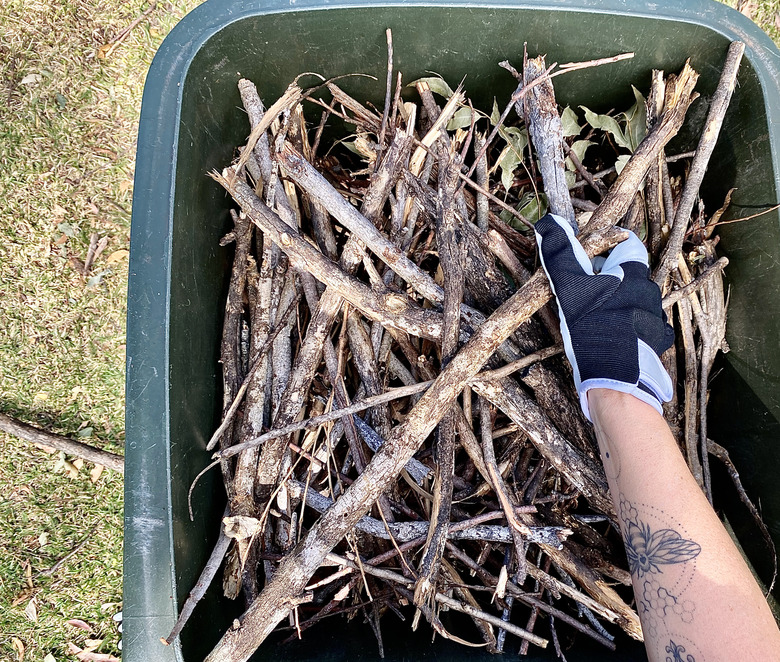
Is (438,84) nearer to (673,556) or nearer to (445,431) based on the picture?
(445,431)

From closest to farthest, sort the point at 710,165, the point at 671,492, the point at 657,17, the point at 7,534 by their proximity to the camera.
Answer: the point at 671,492 → the point at 657,17 → the point at 710,165 → the point at 7,534

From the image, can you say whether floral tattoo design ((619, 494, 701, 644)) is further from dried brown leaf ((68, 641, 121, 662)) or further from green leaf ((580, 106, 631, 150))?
dried brown leaf ((68, 641, 121, 662))

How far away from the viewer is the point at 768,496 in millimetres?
1605

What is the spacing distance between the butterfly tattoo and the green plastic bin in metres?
0.42

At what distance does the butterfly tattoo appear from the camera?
1236 millimetres

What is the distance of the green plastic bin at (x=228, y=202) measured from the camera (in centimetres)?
137

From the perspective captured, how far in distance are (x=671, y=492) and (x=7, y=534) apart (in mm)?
2618

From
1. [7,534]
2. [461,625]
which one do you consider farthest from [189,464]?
[7,534]

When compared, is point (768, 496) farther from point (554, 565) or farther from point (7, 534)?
point (7, 534)

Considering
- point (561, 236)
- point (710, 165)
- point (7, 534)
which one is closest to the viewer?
point (561, 236)

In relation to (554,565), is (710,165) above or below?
above

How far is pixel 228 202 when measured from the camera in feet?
5.96

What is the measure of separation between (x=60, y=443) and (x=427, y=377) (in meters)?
1.55

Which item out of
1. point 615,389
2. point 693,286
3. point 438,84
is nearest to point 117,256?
point 438,84
